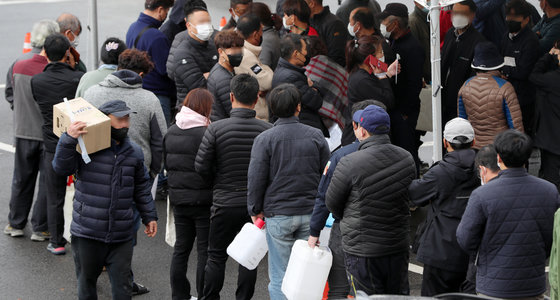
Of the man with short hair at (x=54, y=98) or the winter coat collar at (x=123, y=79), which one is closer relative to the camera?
the winter coat collar at (x=123, y=79)

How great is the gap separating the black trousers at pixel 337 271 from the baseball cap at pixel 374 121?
79 cm

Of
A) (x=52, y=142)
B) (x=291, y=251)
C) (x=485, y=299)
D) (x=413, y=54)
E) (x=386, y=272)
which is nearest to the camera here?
(x=485, y=299)

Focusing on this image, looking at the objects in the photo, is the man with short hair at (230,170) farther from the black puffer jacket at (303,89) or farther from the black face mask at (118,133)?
the black puffer jacket at (303,89)

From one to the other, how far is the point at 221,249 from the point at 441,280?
1757 mm

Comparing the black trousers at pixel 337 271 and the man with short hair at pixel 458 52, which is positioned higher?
the man with short hair at pixel 458 52

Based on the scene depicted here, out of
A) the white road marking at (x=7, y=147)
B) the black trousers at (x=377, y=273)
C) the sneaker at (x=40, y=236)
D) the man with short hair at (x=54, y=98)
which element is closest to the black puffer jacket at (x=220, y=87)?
the man with short hair at (x=54, y=98)

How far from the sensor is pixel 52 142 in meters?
7.98

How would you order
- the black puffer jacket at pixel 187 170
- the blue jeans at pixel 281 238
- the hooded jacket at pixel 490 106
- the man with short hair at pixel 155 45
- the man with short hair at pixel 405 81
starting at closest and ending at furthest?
the blue jeans at pixel 281 238
the black puffer jacket at pixel 187 170
the hooded jacket at pixel 490 106
the man with short hair at pixel 405 81
the man with short hair at pixel 155 45

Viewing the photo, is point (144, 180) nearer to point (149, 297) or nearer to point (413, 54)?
point (149, 297)

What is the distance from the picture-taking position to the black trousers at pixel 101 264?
6.24 m

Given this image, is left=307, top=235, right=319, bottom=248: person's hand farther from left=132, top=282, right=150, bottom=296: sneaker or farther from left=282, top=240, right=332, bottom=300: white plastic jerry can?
left=132, top=282, right=150, bottom=296: sneaker

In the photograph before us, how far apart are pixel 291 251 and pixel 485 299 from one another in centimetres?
218

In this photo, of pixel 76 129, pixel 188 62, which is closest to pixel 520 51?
pixel 188 62

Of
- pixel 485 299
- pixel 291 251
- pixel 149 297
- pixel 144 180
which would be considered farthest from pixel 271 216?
pixel 485 299
